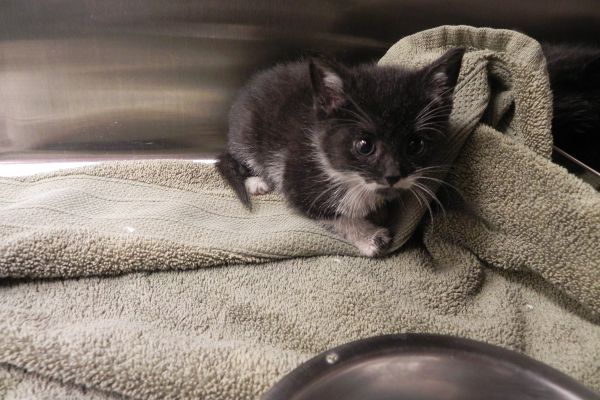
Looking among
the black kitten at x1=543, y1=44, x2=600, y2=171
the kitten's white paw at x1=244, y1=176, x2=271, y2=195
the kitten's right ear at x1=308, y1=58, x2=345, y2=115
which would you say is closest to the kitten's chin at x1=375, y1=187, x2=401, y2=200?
the kitten's right ear at x1=308, y1=58, x2=345, y2=115

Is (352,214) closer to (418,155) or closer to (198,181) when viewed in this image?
(418,155)

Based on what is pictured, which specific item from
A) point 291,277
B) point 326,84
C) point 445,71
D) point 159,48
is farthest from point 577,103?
point 159,48

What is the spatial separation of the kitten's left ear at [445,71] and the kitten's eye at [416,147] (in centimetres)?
11

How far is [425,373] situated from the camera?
2.65ft

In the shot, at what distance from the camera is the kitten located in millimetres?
1069

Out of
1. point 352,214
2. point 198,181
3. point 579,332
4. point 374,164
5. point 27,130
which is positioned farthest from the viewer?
point 27,130

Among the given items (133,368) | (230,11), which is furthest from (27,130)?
(133,368)

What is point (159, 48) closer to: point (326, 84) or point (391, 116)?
point (326, 84)

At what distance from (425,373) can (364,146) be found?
500 mm

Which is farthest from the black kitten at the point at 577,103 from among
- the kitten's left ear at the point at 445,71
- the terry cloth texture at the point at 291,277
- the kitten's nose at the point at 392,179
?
the kitten's nose at the point at 392,179

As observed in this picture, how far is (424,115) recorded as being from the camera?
42.4 inches

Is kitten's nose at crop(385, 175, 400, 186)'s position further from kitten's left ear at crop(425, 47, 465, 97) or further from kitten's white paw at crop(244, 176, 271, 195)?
kitten's white paw at crop(244, 176, 271, 195)

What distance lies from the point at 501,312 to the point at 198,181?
0.86 meters

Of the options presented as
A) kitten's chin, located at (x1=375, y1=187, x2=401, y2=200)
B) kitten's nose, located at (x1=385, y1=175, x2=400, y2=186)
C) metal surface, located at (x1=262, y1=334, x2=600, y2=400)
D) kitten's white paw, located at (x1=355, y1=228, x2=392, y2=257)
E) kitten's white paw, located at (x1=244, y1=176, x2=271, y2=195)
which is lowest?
kitten's white paw, located at (x1=244, y1=176, x2=271, y2=195)
